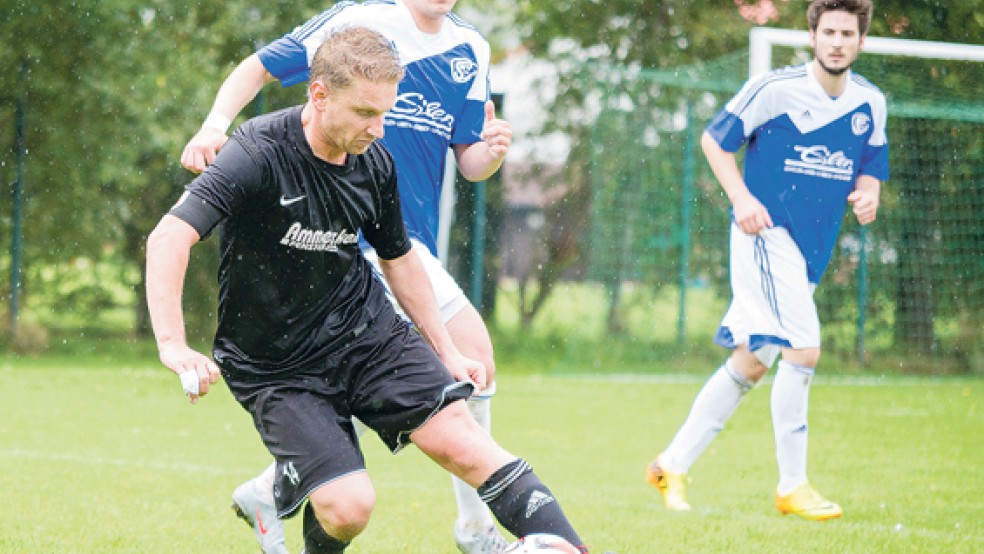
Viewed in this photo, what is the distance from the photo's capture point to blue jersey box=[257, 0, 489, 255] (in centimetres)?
503

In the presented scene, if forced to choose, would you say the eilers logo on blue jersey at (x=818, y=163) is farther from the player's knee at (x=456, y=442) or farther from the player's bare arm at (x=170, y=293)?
the player's bare arm at (x=170, y=293)

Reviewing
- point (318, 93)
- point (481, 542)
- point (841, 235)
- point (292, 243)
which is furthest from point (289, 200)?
point (841, 235)

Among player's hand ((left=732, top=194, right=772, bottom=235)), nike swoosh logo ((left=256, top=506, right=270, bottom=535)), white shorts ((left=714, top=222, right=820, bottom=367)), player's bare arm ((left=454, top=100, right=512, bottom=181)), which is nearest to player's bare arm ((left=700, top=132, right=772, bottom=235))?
player's hand ((left=732, top=194, right=772, bottom=235))

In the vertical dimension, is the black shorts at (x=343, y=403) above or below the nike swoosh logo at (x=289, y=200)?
below

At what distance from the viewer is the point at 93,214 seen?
14859 millimetres

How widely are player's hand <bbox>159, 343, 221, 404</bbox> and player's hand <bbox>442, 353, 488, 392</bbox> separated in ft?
3.53

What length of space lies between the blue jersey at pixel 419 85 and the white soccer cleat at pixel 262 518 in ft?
3.83

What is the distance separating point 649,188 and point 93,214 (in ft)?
20.8

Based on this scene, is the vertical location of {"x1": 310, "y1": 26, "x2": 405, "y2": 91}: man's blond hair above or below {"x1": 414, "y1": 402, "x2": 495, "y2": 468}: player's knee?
above

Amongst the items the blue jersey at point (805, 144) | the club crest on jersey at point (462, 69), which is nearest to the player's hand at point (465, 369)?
the club crest on jersey at point (462, 69)

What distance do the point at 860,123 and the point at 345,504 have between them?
3753 mm

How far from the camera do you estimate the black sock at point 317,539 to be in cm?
412

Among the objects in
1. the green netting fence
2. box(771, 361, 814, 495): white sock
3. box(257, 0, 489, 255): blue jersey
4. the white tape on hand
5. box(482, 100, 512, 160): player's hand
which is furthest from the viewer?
the green netting fence

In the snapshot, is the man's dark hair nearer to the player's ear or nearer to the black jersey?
the black jersey
